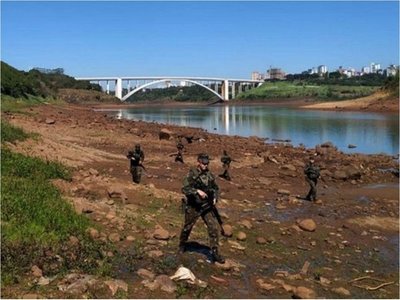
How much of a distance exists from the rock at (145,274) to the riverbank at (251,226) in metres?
0.04

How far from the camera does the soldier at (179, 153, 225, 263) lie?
9.44 metres

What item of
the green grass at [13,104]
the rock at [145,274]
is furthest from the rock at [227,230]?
the green grass at [13,104]

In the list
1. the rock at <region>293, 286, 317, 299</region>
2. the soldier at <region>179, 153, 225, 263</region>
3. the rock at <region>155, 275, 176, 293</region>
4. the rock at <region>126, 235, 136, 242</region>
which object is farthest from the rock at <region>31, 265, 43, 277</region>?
the rock at <region>293, 286, 317, 299</region>

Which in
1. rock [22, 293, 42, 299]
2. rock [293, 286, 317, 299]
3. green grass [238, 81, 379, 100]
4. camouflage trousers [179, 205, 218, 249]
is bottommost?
rock [293, 286, 317, 299]

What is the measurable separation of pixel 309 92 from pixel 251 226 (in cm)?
16444

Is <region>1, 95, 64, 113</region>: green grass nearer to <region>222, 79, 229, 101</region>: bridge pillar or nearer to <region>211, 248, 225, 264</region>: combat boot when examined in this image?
<region>211, 248, 225, 264</region>: combat boot

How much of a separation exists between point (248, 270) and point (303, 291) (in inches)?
55.4

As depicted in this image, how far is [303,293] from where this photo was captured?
27.8 ft

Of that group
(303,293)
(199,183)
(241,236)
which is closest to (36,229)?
(199,183)

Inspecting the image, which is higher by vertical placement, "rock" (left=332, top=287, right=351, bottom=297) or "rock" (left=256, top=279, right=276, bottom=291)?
"rock" (left=256, top=279, right=276, bottom=291)

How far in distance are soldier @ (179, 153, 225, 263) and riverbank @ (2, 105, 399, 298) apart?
0.56 m

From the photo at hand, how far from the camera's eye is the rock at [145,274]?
8531mm

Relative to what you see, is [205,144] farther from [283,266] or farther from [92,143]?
[283,266]

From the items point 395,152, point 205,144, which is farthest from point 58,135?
point 395,152
